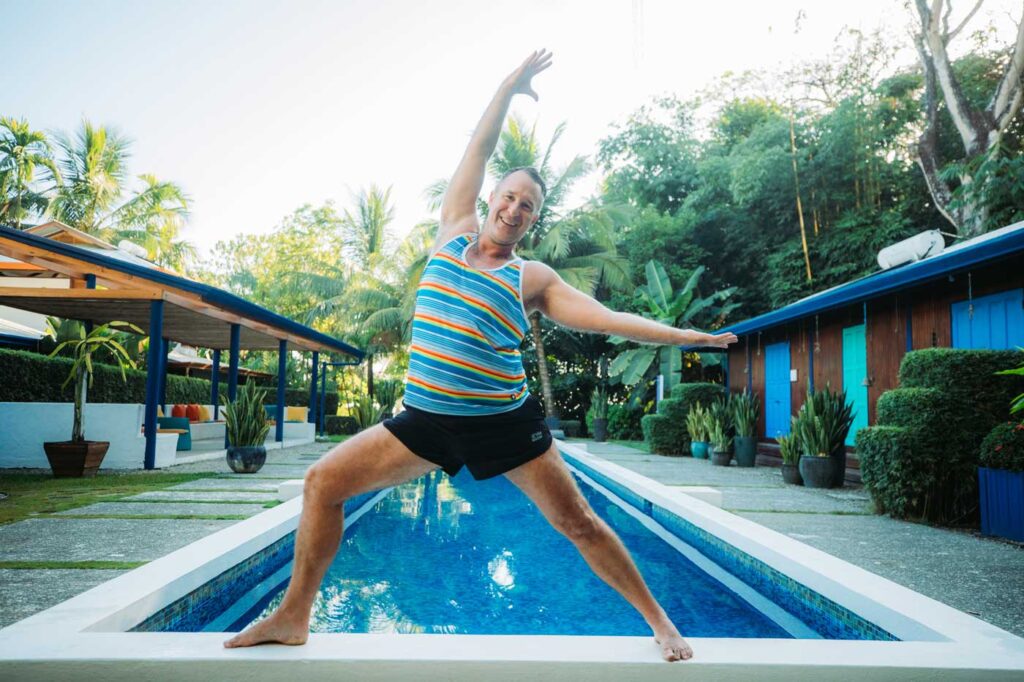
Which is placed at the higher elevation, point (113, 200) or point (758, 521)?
point (113, 200)

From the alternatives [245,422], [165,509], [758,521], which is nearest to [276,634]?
[758,521]

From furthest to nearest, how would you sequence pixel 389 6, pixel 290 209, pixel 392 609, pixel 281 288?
pixel 290 209 < pixel 281 288 < pixel 389 6 < pixel 392 609

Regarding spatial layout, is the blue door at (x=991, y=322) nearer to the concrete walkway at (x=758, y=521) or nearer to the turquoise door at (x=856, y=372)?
the turquoise door at (x=856, y=372)

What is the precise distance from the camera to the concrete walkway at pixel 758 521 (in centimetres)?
345

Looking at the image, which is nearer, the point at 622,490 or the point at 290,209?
the point at 622,490

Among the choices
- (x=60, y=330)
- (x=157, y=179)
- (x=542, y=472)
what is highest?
(x=157, y=179)

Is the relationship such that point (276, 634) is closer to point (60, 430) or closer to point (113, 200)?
point (60, 430)

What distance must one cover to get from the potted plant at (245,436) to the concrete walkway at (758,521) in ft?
2.70

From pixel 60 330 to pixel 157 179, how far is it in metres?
13.4

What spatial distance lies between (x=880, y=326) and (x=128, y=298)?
10.7m

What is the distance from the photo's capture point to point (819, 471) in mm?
8406

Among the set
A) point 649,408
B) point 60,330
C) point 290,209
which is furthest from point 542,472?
point 290,209

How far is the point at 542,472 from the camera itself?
213 centimetres

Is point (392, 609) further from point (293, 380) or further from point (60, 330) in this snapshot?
point (293, 380)
